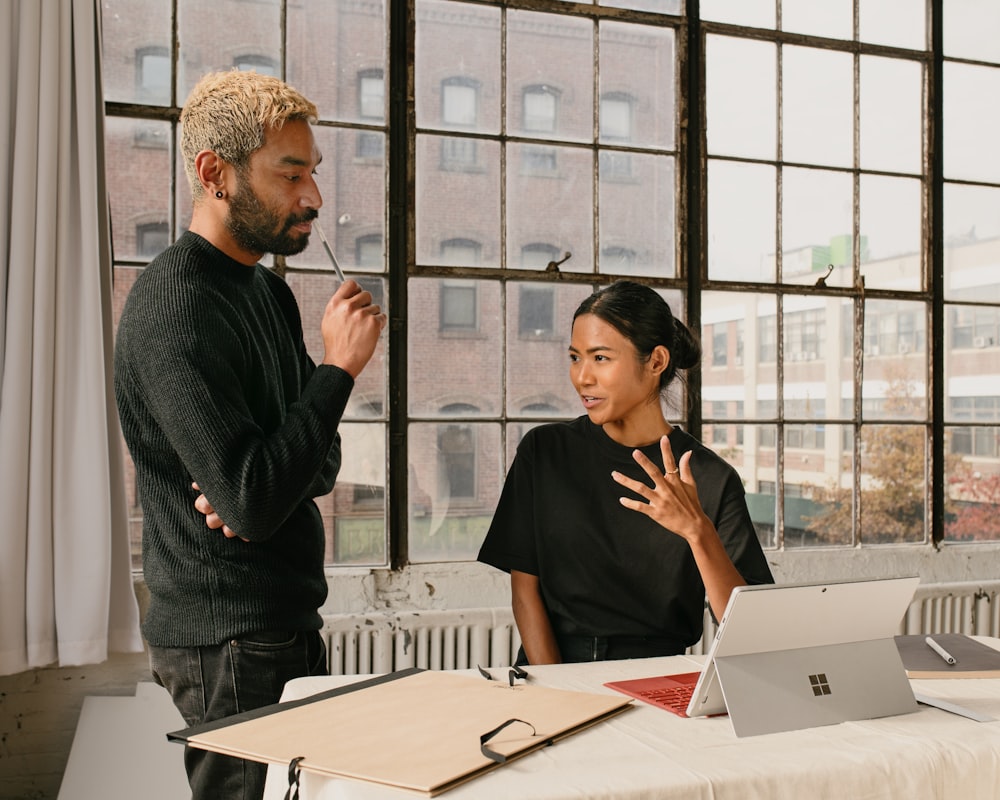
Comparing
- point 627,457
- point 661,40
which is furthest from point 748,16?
point 627,457

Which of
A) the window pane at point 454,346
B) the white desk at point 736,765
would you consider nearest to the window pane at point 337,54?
the window pane at point 454,346

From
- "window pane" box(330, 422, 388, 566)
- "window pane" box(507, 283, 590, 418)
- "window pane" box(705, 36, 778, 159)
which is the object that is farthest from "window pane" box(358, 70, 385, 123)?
"window pane" box(705, 36, 778, 159)

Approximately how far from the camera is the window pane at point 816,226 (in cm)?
339

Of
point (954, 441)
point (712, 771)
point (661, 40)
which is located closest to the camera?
point (712, 771)

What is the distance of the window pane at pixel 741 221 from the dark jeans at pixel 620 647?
5.69ft

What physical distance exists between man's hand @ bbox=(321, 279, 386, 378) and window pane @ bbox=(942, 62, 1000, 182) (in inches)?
113

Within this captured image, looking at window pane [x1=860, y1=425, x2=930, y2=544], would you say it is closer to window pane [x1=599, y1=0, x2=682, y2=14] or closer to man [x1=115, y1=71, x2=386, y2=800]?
window pane [x1=599, y1=0, x2=682, y2=14]

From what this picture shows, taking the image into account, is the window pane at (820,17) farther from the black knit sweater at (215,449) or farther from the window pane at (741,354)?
the black knit sweater at (215,449)

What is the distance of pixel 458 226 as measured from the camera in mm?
3023

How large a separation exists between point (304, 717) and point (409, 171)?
2077mm

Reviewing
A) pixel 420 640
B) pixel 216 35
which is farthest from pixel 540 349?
pixel 216 35

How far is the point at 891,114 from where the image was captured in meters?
3.52

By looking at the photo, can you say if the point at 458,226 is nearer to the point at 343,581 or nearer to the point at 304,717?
the point at 343,581

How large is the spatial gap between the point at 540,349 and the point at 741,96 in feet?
3.76
